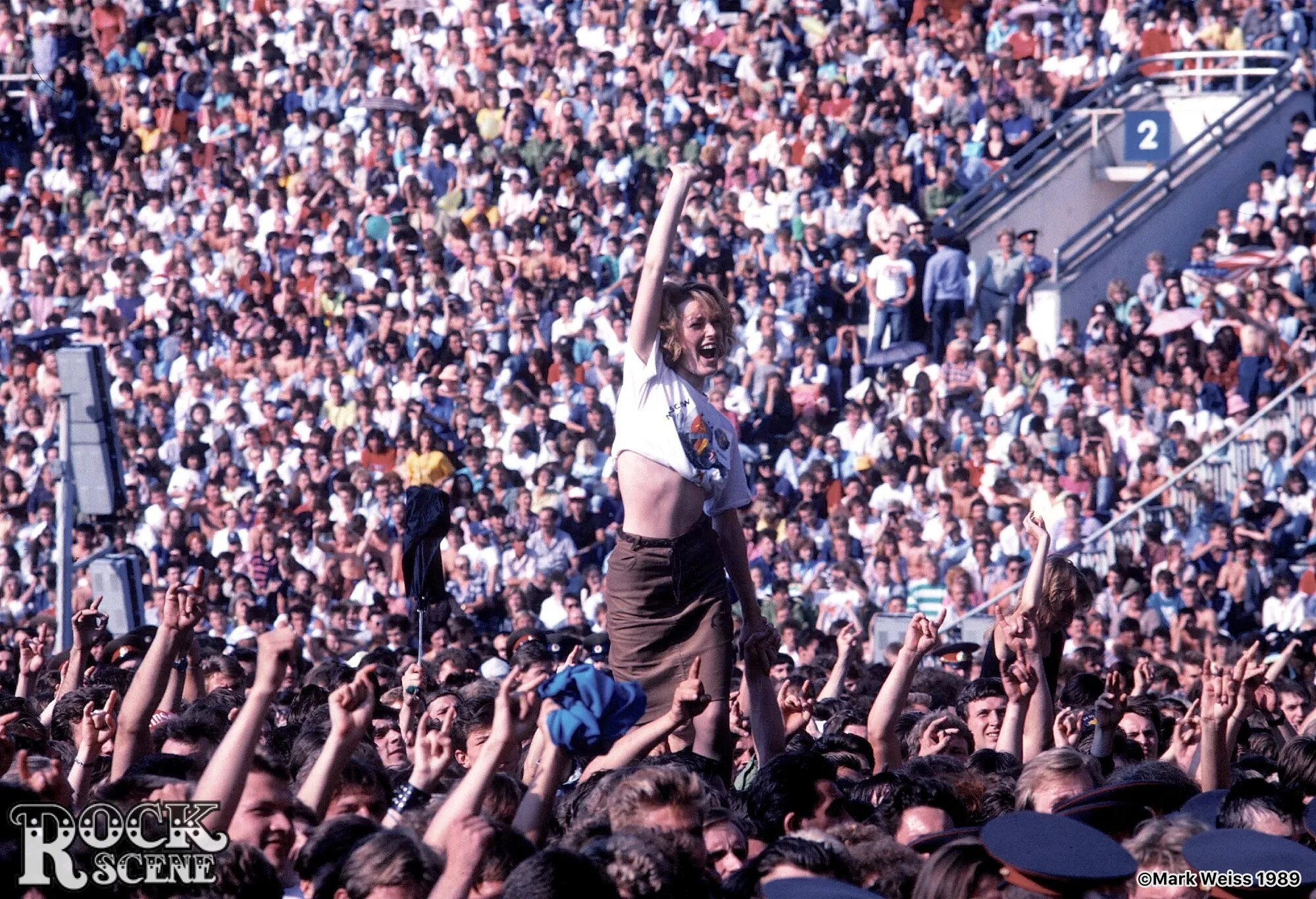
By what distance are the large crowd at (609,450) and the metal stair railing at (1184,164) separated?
49 centimetres

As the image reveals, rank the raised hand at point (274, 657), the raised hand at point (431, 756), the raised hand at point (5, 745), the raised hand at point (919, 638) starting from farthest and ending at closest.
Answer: the raised hand at point (919, 638), the raised hand at point (5, 745), the raised hand at point (431, 756), the raised hand at point (274, 657)

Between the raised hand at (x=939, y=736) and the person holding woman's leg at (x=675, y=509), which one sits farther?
the raised hand at (x=939, y=736)

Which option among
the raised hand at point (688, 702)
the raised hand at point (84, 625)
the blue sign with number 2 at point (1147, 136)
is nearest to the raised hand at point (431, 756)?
the raised hand at point (688, 702)

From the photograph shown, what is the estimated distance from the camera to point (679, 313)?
21.5 feet

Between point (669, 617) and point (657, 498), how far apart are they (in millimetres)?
368

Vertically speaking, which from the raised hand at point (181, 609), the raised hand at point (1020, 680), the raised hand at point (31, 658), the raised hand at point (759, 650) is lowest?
the raised hand at point (31, 658)

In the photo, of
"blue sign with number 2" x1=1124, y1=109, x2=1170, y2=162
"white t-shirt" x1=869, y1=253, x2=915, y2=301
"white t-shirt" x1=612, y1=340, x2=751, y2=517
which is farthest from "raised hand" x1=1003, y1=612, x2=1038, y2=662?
"blue sign with number 2" x1=1124, y1=109, x2=1170, y2=162

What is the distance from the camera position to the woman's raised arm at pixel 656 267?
6.30 m

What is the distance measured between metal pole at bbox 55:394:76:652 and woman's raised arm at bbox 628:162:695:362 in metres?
5.49

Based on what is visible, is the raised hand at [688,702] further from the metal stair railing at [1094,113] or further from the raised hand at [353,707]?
the metal stair railing at [1094,113]

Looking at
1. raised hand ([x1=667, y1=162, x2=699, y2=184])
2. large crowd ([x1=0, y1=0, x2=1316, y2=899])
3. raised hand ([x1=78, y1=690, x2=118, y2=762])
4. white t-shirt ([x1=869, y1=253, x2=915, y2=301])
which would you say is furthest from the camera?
white t-shirt ([x1=869, y1=253, x2=915, y2=301])

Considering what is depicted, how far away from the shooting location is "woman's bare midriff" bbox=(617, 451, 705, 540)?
6625mm

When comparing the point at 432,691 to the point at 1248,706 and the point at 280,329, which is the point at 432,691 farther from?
the point at 280,329

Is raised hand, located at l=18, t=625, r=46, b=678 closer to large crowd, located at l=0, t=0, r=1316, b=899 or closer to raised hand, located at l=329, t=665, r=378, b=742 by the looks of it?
large crowd, located at l=0, t=0, r=1316, b=899
